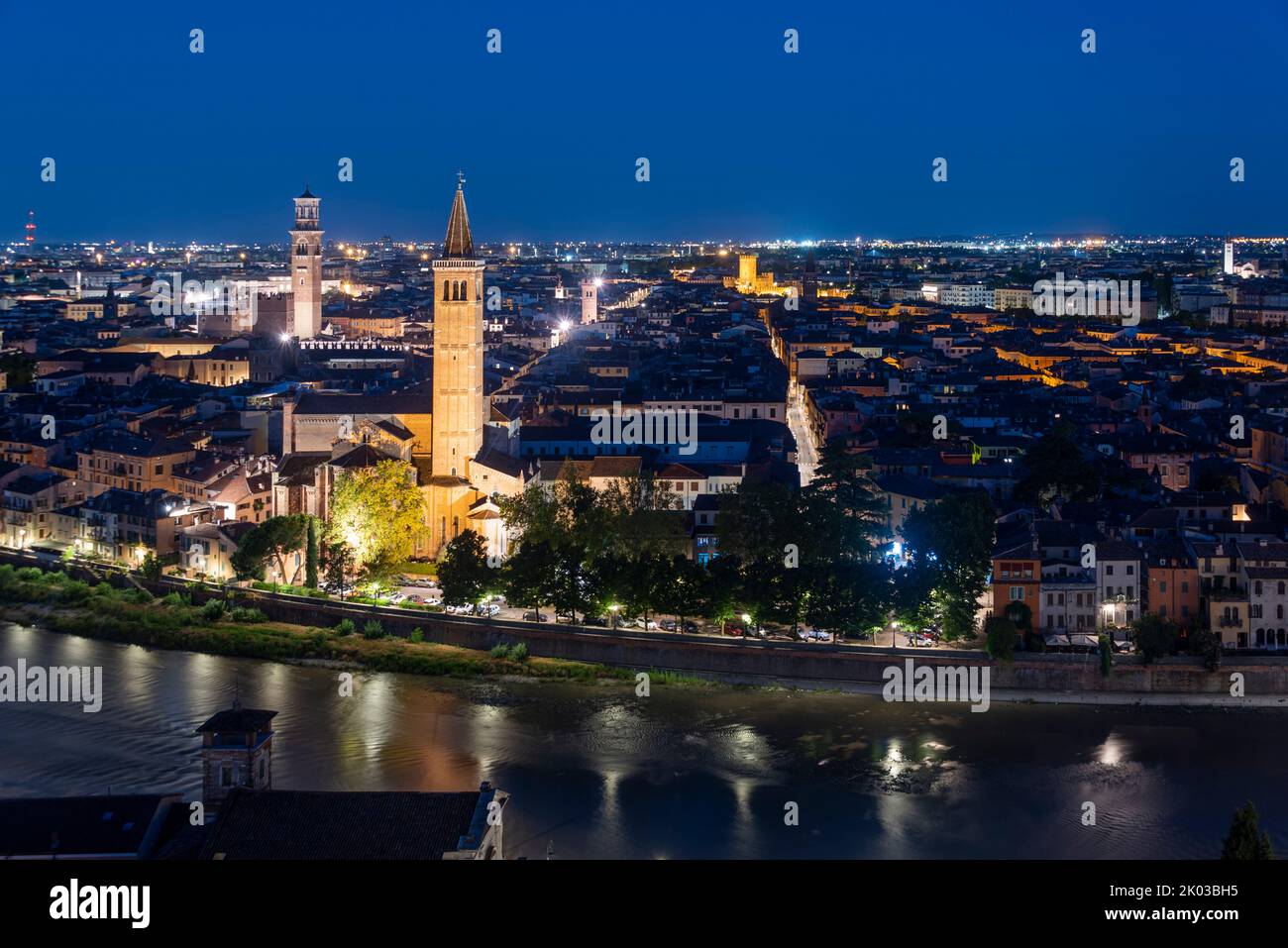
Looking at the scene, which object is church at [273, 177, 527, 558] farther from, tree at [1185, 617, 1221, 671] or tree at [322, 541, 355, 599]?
tree at [1185, 617, 1221, 671]

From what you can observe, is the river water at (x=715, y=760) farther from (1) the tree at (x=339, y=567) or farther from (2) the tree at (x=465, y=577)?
(1) the tree at (x=339, y=567)

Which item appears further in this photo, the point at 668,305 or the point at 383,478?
the point at 668,305

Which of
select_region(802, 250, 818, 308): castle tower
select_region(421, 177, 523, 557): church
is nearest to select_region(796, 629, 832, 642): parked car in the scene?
select_region(421, 177, 523, 557): church

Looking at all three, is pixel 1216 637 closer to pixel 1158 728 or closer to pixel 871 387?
pixel 1158 728

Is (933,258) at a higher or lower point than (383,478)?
higher

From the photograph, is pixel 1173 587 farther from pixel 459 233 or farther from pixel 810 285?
pixel 810 285
